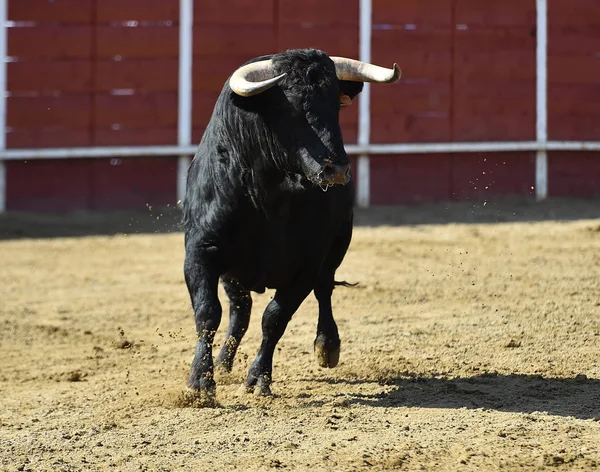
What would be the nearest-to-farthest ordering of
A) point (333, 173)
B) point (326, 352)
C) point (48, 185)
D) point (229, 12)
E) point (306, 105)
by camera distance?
point (333, 173), point (306, 105), point (326, 352), point (48, 185), point (229, 12)

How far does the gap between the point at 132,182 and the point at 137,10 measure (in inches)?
51.8

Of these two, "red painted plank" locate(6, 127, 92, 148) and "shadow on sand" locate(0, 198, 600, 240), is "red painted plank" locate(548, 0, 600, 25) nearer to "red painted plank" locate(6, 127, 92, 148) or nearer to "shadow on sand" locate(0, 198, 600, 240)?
"shadow on sand" locate(0, 198, 600, 240)

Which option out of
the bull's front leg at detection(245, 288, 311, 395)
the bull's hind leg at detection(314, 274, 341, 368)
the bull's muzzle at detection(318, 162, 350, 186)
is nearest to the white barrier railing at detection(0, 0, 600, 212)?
the bull's hind leg at detection(314, 274, 341, 368)

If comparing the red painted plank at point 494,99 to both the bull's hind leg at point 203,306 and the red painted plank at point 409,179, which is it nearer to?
the red painted plank at point 409,179

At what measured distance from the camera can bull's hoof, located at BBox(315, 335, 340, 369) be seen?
4.39 m

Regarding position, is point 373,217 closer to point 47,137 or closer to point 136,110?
point 136,110

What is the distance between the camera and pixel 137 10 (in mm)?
9008

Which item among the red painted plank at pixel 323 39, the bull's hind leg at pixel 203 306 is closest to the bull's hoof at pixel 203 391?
the bull's hind leg at pixel 203 306

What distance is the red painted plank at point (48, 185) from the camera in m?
8.80

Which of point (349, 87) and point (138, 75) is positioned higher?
point (138, 75)

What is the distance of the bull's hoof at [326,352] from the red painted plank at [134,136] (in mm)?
4883

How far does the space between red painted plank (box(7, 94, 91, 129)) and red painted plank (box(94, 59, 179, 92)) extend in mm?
193

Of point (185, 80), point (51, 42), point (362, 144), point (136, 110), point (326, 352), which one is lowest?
point (326, 352)

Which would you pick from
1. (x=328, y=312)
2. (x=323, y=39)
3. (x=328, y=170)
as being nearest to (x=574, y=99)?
(x=323, y=39)
